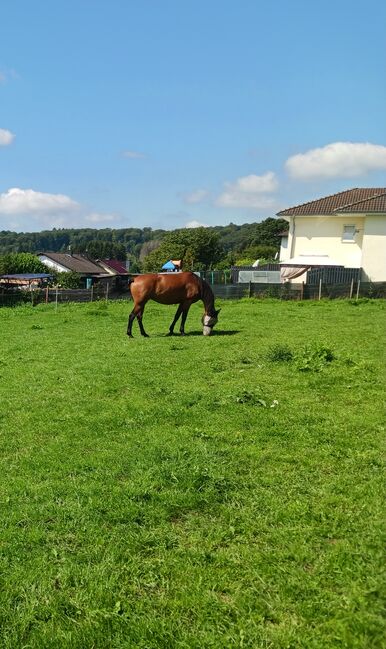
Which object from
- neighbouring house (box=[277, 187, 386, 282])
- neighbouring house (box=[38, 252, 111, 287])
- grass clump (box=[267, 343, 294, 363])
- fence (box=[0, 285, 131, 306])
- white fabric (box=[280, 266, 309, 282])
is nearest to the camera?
grass clump (box=[267, 343, 294, 363])

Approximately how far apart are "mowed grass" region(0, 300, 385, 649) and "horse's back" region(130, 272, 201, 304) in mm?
5466

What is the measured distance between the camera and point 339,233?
107ft

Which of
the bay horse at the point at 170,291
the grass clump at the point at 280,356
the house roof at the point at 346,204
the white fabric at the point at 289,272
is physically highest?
the house roof at the point at 346,204

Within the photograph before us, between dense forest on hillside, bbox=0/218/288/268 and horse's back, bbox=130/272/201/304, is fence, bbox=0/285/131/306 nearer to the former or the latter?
horse's back, bbox=130/272/201/304

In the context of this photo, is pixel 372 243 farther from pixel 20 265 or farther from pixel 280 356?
pixel 20 265

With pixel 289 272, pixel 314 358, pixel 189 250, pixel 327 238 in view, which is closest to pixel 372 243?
pixel 327 238

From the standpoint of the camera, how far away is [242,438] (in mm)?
4906

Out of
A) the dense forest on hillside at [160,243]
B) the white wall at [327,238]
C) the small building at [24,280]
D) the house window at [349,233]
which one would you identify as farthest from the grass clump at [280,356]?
the small building at [24,280]

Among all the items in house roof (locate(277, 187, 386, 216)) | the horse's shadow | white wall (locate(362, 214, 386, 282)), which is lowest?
the horse's shadow

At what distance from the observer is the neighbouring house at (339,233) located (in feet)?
98.6

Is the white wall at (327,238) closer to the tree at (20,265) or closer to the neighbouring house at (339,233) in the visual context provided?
the neighbouring house at (339,233)

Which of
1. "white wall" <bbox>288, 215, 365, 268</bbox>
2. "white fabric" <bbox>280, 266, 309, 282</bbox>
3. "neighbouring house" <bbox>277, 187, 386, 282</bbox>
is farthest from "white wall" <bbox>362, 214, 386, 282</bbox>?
"white fabric" <bbox>280, 266, 309, 282</bbox>

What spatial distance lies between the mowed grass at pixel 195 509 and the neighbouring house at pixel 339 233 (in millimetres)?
24238

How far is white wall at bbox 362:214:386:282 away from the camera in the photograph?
97.5ft
